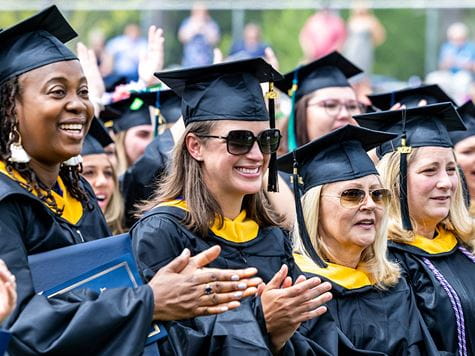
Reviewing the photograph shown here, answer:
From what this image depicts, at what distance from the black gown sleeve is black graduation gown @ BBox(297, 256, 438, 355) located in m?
1.59

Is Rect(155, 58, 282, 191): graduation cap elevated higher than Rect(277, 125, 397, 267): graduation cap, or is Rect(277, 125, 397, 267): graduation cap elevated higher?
Rect(155, 58, 282, 191): graduation cap

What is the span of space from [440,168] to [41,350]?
2.97 m

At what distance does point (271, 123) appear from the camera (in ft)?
15.6

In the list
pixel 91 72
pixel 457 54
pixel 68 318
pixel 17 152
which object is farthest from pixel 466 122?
pixel 457 54

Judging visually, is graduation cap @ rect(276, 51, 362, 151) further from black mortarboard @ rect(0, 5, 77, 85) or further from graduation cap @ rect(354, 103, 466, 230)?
black mortarboard @ rect(0, 5, 77, 85)

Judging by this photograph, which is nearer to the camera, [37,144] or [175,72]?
[37,144]

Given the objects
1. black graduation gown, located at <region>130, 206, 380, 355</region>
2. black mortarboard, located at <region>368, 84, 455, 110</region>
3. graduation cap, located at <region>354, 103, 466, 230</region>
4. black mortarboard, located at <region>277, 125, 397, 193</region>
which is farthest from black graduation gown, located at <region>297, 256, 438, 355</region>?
black mortarboard, located at <region>368, 84, 455, 110</region>

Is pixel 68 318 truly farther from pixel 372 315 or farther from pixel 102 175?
pixel 102 175

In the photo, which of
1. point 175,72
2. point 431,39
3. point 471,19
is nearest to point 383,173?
point 175,72

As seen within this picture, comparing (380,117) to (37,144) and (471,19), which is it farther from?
(471,19)

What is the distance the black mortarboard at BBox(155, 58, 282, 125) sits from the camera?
180 inches

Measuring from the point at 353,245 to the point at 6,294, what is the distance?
2.34m

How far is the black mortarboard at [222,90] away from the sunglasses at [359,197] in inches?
32.9

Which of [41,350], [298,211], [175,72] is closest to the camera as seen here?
[41,350]
